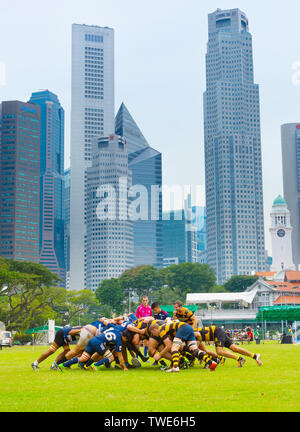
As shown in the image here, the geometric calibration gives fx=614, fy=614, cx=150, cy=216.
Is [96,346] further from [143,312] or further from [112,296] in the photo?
[112,296]

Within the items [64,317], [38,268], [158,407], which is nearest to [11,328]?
[38,268]

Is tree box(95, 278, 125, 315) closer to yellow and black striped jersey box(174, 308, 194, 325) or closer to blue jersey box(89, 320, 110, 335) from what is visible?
yellow and black striped jersey box(174, 308, 194, 325)

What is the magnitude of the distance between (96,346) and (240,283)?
6236 inches

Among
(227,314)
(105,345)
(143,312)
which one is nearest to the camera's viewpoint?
(105,345)

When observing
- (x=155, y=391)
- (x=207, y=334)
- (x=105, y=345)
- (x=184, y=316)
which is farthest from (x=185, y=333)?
(x=155, y=391)

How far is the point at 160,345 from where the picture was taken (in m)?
20.4

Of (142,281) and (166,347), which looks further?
(142,281)

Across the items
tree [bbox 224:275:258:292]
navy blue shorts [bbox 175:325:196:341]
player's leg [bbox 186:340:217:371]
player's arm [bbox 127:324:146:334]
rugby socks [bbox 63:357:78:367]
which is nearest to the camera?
player's leg [bbox 186:340:217:371]

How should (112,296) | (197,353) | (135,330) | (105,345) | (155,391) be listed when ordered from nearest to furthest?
(155,391) < (197,353) < (105,345) < (135,330) < (112,296)

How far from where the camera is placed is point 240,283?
175 metres

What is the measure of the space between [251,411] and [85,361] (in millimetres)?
10376

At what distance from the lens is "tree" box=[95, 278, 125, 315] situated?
158375 mm

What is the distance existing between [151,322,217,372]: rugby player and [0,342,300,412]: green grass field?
18.1 inches

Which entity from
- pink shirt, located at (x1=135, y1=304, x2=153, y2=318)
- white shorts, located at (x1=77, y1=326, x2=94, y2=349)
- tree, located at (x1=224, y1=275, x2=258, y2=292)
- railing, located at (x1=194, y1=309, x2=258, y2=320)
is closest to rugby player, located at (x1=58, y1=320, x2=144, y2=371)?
white shorts, located at (x1=77, y1=326, x2=94, y2=349)
